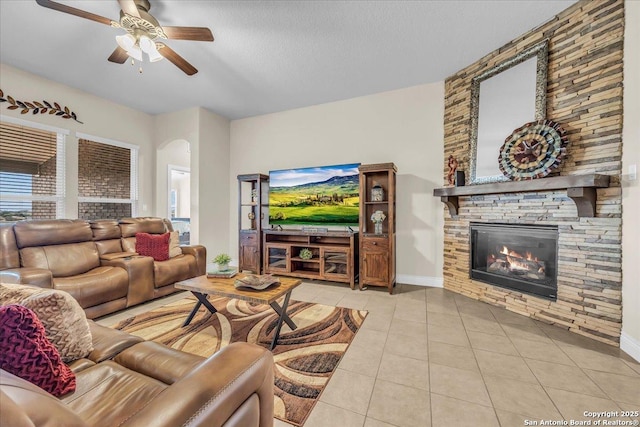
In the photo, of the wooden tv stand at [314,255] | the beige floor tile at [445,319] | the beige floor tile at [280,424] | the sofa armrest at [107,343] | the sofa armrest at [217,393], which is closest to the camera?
the sofa armrest at [217,393]

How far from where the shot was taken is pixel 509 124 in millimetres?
2873

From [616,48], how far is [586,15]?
0.45 meters

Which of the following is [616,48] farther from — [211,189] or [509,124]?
[211,189]

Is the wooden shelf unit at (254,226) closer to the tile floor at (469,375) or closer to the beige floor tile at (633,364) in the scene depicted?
the tile floor at (469,375)

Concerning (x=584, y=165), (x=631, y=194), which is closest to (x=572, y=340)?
(x=631, y=194)

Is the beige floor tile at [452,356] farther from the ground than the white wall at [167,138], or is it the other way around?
the white wall at [167,138]

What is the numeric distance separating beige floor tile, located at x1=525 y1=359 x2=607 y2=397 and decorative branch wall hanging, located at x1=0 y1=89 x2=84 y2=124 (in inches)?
242

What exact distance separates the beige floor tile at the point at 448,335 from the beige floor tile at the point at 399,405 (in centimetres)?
74

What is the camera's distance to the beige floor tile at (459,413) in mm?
1381

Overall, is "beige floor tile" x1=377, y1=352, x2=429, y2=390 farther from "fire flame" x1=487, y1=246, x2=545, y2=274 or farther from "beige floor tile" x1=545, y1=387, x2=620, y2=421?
"fire flame" x1=487, y1=246, x2=545, y2=274

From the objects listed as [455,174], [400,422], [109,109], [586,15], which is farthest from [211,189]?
[586,15]

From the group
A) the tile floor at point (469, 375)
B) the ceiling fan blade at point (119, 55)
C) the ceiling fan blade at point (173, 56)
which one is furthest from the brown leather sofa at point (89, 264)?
the ceiling fan blade at point (173, 56)

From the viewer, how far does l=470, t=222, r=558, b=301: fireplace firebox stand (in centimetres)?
259

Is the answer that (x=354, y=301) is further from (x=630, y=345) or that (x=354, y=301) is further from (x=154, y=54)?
(x=154, y=54)
